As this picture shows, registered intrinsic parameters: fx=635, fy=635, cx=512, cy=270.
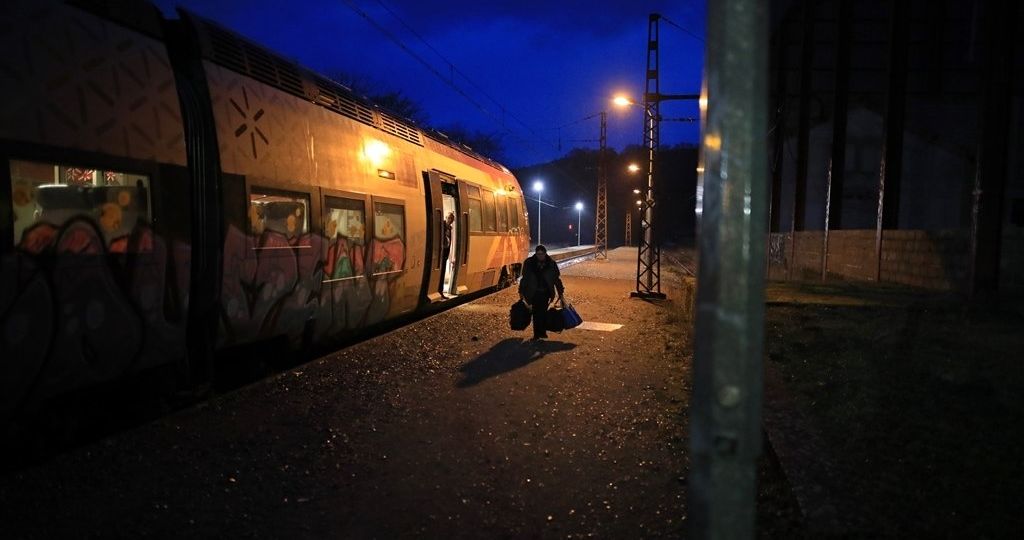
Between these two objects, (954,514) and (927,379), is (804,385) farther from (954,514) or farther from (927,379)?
(954,514)

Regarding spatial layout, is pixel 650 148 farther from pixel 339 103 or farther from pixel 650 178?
pixel 339 103

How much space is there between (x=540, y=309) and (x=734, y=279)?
802 centimetres

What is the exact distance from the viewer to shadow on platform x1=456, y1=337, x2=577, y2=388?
24.6 ft

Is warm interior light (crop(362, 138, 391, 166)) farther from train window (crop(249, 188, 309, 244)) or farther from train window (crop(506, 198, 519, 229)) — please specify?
train window (crop(506, 198, 519, 229))

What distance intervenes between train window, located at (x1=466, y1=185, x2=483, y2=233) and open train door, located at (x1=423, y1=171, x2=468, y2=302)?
41 cm

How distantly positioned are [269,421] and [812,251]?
2159cm

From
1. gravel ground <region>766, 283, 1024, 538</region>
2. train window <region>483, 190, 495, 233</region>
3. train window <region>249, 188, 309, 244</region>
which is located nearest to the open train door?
train window <region>483, 190, 495, 233</region>

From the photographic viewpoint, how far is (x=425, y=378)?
7.27 metres

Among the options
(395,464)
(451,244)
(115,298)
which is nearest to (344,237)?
(115,298)

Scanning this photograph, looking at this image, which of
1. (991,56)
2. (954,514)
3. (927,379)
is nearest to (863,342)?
(927,379)

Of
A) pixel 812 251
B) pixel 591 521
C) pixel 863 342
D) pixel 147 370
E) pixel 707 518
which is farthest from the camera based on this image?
pixel 812 251

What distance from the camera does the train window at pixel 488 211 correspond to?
14.8 meters

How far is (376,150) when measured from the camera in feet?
29.9

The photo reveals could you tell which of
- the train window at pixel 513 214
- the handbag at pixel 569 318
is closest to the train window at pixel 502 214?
the train window at pixel 513 214
